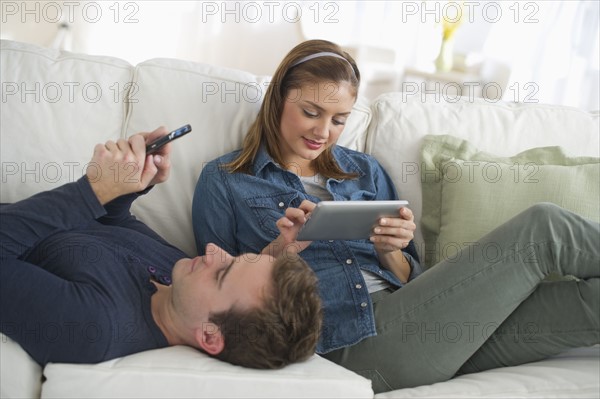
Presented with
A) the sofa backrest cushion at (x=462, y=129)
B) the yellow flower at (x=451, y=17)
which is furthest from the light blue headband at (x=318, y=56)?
the yellow flower at (x=451, y=17)

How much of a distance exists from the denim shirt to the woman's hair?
0.03 m

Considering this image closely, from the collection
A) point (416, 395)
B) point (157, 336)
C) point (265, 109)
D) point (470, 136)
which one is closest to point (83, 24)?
point (265, 109)

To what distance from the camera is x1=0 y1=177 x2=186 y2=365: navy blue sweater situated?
3.89 ft

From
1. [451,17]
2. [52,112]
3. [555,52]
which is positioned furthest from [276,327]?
[451,17]

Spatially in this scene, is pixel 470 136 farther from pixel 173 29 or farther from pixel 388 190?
pixel 173 29

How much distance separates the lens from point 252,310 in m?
1.26

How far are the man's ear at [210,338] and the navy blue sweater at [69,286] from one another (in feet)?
0.31

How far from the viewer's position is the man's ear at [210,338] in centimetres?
128

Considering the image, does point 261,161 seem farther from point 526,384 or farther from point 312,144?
point 526,384

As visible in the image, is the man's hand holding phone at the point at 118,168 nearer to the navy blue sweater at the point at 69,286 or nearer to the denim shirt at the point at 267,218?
the navy blue sweater at the point at 69,286

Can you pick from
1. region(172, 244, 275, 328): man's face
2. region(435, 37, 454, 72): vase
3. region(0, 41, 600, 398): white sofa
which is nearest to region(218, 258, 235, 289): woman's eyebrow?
region(172, 244, 275, 328): man's face

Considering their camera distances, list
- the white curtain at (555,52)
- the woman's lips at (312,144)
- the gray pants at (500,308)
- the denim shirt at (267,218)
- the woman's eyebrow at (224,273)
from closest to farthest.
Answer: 1. the woman's eyebrow at (224,273)
2. the gray pants at (500,308)
3. the denim shirt at (267,218)
4. the woman's lips at (312,144)
5. the white curtain at (555,52)

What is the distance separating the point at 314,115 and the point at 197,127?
35cm

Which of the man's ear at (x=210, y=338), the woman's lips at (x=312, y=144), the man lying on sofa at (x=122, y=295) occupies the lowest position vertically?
the man's ear at (x=210, y=338)
